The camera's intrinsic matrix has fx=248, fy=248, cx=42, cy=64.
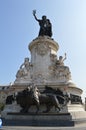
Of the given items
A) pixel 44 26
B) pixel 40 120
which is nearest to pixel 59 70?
pixel 44 26

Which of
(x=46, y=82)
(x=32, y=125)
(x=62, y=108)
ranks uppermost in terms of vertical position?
(x=46, y=82)

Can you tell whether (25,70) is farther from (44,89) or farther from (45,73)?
(44,89)

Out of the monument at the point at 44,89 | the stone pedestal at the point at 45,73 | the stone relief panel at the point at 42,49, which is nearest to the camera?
the monument at the point at 44,89

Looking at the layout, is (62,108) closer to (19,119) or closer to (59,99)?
(59,99)

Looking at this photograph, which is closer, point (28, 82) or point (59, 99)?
point (59, 99)

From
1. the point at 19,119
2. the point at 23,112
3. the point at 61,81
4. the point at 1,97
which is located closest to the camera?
the point at 19,119

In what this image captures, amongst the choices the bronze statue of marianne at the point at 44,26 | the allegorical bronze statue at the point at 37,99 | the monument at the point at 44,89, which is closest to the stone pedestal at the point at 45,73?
the monument at the point at 44,89

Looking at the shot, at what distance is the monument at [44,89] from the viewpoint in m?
20.3

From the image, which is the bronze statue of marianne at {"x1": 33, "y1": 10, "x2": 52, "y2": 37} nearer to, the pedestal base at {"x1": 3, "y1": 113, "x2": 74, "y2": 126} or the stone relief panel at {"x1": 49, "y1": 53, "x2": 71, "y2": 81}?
the stone relief panel at {"x1": 49, "y1": 53, "x2": 71, "y2": 81}

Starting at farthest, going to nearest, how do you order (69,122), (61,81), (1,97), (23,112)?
(1,97), (61,81), (23,112), (69,122)

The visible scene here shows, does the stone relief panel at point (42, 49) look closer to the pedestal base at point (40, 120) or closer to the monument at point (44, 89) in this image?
the monument at point (44, 89)

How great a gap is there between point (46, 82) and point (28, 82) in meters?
1.94

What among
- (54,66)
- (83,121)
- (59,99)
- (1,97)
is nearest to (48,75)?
(54,66)

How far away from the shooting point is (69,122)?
18.1 meters
